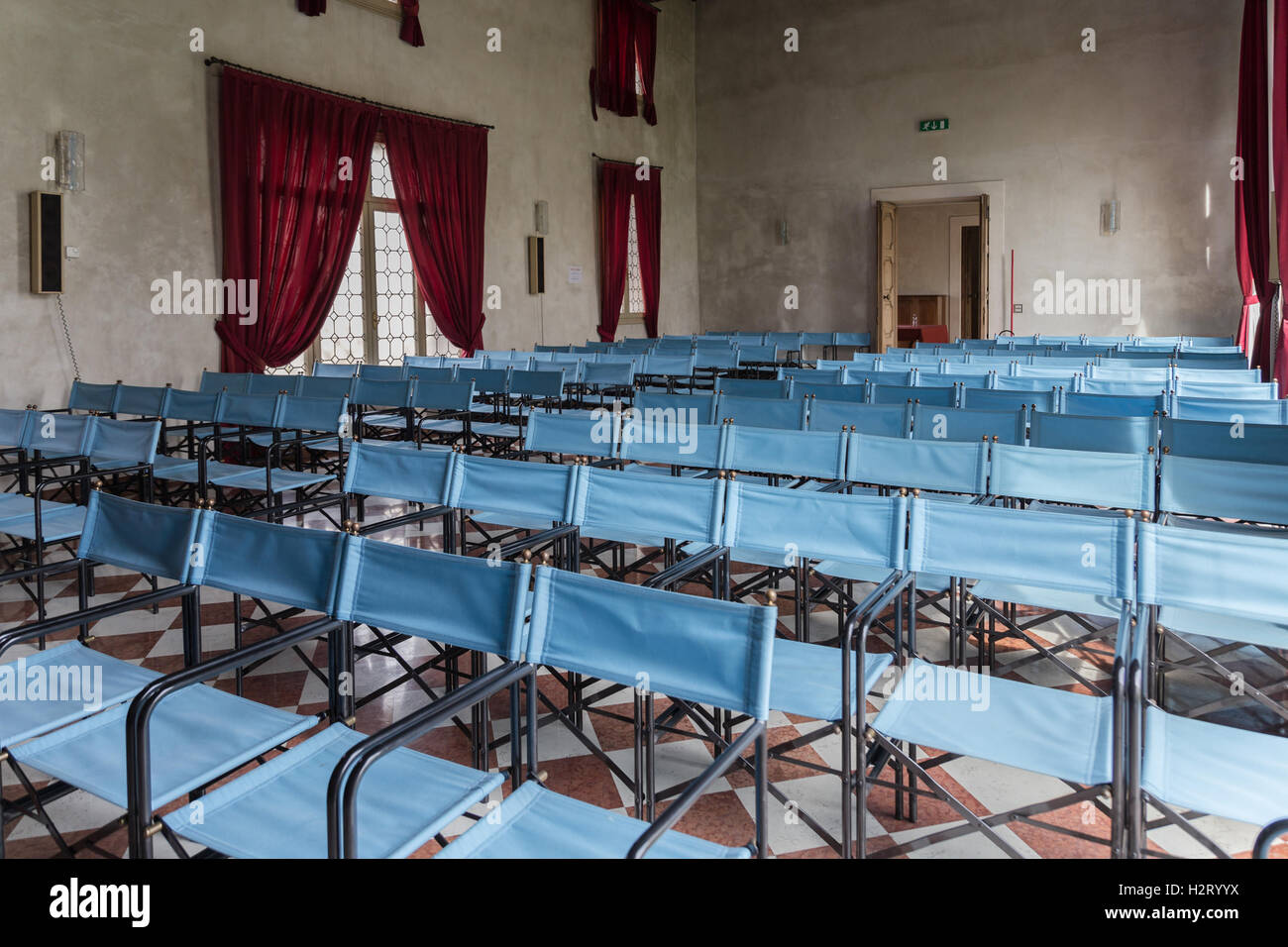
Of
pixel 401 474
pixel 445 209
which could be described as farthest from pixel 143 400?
pixel 445 209

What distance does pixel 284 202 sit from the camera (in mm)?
9453

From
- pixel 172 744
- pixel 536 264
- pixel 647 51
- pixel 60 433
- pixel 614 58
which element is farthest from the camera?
pixel 647 51

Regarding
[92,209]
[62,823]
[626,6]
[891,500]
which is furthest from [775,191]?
[62,823]

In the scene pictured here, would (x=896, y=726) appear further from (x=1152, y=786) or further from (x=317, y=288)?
(x=317, y=288)

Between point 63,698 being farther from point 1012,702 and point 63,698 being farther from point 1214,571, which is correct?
point 1214,571

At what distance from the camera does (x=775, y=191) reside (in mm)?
16031

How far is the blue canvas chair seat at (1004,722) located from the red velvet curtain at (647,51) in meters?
14.5

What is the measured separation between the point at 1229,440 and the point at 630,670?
131 inches

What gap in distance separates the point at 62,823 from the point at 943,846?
2.61 m

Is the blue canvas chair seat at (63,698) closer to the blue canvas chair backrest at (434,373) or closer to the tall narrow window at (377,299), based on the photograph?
the blue canvas chair backrest at (434,373)

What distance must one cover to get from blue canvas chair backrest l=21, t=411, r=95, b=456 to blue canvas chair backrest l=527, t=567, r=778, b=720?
381cm

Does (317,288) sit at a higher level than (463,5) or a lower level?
lower

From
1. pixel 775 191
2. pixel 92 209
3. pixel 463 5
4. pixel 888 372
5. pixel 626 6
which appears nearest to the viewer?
pixel 888 372
